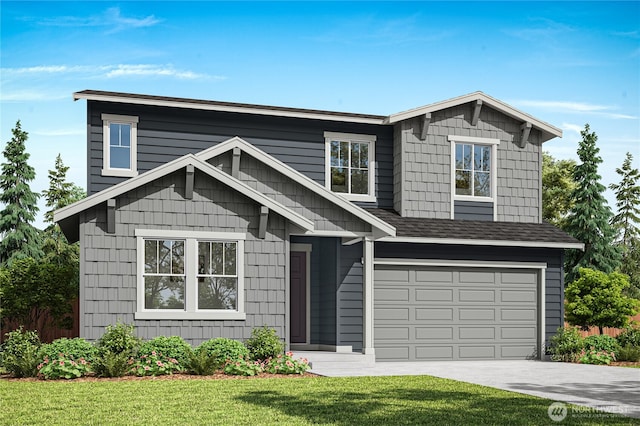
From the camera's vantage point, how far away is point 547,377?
16125mm

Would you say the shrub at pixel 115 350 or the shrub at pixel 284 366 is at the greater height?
the shrub at pixel 115 350

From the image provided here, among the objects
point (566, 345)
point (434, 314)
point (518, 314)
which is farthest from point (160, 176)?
point (566, 345)

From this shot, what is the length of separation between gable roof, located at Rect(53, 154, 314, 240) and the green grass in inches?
141

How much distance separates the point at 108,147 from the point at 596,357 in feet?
43.0

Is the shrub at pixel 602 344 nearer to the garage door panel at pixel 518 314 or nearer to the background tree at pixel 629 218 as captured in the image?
the garage door panel at pixel 518 314

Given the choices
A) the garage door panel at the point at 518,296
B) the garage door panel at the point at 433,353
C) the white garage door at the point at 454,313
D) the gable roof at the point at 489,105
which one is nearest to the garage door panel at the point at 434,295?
the white garage door at the point at 454,313

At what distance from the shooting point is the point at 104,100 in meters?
20.2

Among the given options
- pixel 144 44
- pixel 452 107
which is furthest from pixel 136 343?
pixel 452 107

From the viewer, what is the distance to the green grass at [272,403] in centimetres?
1044

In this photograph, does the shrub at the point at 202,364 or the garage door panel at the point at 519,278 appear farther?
the garage door panel at the point at 519,278

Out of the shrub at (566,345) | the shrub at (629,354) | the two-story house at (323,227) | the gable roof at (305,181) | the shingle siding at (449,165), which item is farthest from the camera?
the shingle siding at (449,165)

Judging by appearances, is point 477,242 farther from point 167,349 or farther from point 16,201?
point 16,201

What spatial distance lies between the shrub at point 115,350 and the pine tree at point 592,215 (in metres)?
25.0

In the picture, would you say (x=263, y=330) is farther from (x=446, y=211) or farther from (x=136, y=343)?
(x=446, y=211)
